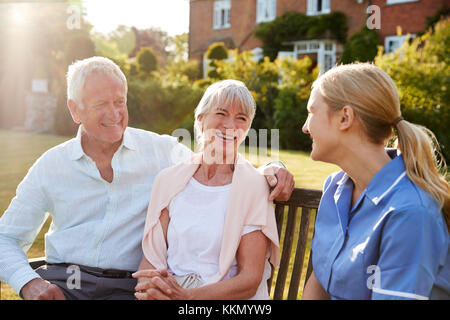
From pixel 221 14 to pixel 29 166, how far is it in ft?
58.3

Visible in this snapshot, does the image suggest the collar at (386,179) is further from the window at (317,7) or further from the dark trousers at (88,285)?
the window at (317,7)

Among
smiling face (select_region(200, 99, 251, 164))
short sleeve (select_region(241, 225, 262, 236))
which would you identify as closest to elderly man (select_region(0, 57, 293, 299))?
smiling face (select_region(200, 99, 251, 164))

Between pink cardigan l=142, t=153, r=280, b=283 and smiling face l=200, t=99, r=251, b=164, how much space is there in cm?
13

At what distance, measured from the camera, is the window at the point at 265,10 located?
81.8 feet

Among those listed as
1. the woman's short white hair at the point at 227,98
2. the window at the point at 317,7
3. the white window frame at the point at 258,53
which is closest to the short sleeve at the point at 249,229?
the woman's short white hair at the point at 227,98

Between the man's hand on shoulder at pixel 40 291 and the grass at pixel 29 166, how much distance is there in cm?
215

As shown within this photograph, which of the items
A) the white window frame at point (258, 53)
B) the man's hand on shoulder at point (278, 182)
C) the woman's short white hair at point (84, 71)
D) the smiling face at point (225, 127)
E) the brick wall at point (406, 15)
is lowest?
the man's hand on shoulder at point (278, 182)

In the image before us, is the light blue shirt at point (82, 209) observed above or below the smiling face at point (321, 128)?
below

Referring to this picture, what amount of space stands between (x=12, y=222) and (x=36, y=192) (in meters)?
0.22

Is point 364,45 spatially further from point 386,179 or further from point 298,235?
point 386,179

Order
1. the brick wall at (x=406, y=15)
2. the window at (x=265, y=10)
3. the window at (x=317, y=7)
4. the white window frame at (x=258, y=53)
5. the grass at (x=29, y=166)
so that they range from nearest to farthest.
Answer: the grass at (x=29, y=166)
the brick wall at (x=406, y=15)
the window at (x=317, y=7)
the white window frame at (x=258, y=53)
the window at (x=265, y=10)

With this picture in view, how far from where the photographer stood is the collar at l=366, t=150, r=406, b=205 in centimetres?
203

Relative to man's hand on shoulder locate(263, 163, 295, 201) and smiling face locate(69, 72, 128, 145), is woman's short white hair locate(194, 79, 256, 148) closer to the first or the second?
man's hand on shoulder locate(263, 163, 295, 201)
